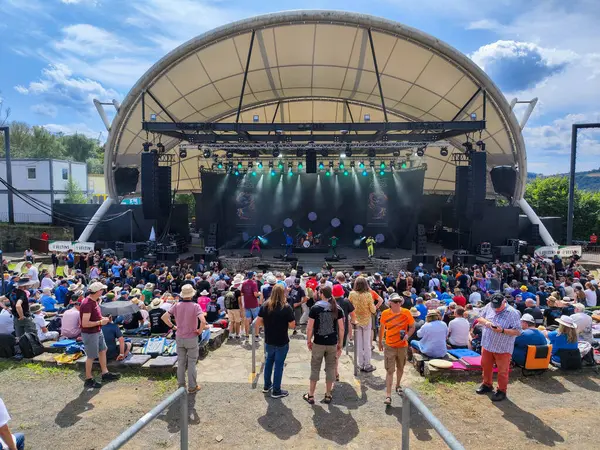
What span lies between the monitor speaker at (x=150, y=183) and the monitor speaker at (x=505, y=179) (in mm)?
16377

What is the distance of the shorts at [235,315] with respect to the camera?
7.24 meters

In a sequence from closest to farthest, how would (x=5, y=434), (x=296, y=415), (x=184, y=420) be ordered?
(x=184, y=420) → (x=5, y=434) → (x=296, y=415)

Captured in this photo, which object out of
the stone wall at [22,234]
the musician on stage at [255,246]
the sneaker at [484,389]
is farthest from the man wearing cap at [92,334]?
the stone wall at [22,234]

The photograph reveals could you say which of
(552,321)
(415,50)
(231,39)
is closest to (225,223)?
(231,39)

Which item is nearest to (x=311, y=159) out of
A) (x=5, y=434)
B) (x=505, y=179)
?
(x=505, y=179)

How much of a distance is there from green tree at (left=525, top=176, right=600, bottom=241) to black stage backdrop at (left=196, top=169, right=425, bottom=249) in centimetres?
1289

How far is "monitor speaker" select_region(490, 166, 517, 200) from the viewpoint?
763 inches

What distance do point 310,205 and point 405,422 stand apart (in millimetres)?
20744

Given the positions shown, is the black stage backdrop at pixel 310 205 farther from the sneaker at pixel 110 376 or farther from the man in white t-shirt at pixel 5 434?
the man in white t-shirt at pixel 5 434

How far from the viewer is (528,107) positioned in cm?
1847

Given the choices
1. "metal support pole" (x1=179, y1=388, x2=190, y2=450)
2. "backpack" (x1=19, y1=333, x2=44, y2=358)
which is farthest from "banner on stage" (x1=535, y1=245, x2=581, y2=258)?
"backpack" (x1=19, y1=333, x2=44, y2=358)

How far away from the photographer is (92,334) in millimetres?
5102

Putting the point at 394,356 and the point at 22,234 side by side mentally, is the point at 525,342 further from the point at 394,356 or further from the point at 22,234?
the point at 22,234

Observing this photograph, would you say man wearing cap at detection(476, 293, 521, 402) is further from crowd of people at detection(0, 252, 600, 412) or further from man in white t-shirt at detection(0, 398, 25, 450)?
man in white t-shirt at detection(0, 398, 25, 450)
